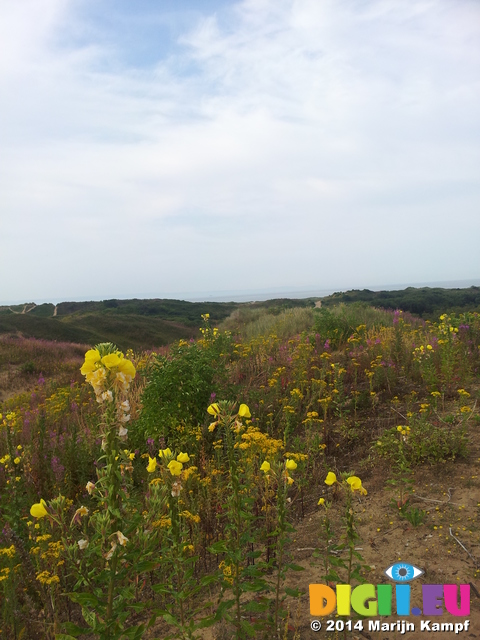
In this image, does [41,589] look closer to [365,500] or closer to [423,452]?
[365,500]

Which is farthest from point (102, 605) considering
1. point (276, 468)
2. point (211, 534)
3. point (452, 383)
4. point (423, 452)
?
point (452, 383)

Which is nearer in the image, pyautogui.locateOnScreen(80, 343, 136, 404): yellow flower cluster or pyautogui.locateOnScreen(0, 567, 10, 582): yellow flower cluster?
pyautogui.locateOnScreen(80, 343, 136, 404): yellow flower cluster

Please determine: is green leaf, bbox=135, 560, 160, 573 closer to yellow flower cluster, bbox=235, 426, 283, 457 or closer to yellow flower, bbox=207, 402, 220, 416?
yellow flower, bbox=207, 402, 220, 416

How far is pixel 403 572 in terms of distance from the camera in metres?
2.67

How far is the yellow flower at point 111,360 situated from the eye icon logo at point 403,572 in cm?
234

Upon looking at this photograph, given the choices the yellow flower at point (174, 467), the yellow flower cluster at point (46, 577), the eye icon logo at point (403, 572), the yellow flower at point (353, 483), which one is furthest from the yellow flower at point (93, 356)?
the eye icon logo at point (403, 572)

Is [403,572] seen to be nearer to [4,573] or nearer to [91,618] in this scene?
[91,618]

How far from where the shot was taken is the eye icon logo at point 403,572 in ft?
8.63

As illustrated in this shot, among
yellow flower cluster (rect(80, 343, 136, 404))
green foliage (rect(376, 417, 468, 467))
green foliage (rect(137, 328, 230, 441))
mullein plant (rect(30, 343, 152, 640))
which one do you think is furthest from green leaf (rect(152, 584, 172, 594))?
green foliage (rect(137, 328, 230, 441))

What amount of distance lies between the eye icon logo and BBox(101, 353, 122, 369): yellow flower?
234cm

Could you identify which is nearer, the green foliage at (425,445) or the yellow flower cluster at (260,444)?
the yellow flower cluster at (260,444)

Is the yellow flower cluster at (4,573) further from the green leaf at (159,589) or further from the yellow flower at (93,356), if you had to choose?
the yellow flower at (93,356)

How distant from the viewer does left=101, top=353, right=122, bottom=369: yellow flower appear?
1694 millimetres

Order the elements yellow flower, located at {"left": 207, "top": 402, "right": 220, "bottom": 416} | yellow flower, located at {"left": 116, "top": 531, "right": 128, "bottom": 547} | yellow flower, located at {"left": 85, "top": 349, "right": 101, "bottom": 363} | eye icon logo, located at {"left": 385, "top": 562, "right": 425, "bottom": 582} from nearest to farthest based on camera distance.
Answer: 1. yellow flower, located at {"left": 116, "top": 531, "right": 128, "bottom": 547}
2. yellow flower, located at {"left": 85, "top": 349, "right": 101, "bottom": 363}
3. yellow flower, located at {"left": 207, "top": 402, "right": 220, "bottom": 416}
4. eye icon logo, located at {"left": 385, "top": 562, "right": 425, "bottom": 582}
